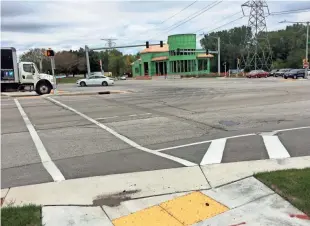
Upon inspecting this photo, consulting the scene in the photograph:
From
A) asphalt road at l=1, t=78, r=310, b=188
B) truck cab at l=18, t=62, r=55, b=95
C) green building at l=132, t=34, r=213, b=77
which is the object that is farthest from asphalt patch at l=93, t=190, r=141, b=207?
green building at l=132, t=34, r=213, b=77

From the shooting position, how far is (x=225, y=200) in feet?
15.7

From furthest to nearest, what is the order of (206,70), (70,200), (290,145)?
1. (206,70)
2. (290,145)
3. (70,200)

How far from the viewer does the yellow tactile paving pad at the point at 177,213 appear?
13.8 ft

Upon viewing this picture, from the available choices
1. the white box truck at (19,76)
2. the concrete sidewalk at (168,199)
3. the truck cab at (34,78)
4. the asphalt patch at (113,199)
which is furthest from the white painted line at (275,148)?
the truck cab at (34,78)

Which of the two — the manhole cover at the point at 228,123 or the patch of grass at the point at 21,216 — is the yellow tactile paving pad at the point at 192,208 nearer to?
the patch of grass at the point at 21,216

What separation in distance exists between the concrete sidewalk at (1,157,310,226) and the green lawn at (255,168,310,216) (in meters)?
0.10

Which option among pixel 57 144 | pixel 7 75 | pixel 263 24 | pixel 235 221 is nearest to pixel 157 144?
pixel 57 144

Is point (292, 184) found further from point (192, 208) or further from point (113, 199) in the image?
point (113, 199)

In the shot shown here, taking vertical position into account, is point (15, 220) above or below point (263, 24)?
below

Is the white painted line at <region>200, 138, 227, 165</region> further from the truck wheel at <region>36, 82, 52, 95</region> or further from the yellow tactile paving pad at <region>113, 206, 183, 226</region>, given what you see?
the truck wheel at <region>36, 82, 52, 95</region>

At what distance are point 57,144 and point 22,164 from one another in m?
1.81

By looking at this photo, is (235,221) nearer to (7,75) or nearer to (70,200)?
(70,200)

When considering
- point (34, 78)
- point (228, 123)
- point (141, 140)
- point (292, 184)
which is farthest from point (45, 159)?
point (34, 78)

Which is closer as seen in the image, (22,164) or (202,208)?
(202,208)
